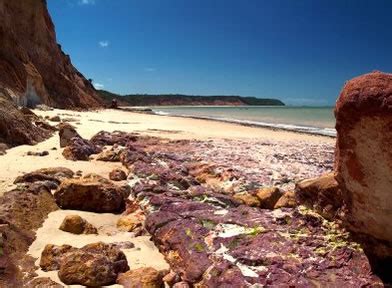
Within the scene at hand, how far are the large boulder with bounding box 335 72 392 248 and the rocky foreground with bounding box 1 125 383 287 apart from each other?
370mm

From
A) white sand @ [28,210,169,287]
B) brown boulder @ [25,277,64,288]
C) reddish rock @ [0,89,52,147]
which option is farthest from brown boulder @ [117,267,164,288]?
reddish rock @ [0,89,52,147]

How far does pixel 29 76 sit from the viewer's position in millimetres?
24953

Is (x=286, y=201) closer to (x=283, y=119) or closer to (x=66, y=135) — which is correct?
(x=66, y=135)

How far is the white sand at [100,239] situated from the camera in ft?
12.6

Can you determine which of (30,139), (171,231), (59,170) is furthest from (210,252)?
(30,139)

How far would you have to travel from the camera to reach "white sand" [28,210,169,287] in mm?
3854

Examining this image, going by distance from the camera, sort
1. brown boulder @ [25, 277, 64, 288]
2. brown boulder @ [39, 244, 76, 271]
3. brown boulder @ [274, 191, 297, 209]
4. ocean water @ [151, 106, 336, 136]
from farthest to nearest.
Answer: ocean water @ [151, 106, 336, 136], brown boulder @ [274, 191, 297, 209], brown boulder @ [39, 244, 76, 271], brown boulder @ [25, 277, 64, 288]

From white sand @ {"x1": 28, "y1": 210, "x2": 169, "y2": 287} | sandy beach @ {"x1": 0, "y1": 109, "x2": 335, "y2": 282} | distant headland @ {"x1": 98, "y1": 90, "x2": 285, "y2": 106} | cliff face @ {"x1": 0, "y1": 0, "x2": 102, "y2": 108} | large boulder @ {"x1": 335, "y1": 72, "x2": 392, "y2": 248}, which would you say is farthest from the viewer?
distant headland @ {"x1": 98, "y1": 90, "x2": 285, "y2": 106}

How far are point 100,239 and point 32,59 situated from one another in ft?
100

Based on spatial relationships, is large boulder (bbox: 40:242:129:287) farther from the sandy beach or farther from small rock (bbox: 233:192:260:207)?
small rock (bbox: 233:192:260:207)

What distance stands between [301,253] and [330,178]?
2.46 ft

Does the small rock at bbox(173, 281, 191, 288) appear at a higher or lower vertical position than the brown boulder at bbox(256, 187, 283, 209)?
lower

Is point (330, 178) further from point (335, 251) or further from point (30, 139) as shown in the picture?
point (30, 139)

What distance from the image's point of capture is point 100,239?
4.33 m
